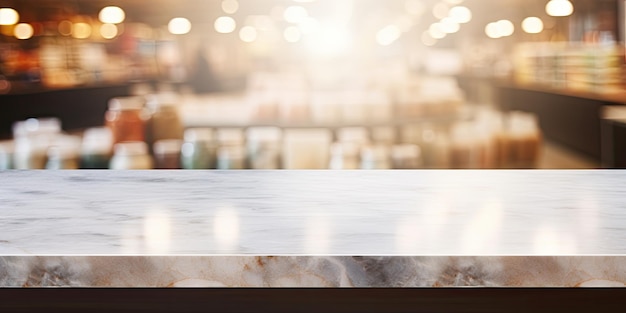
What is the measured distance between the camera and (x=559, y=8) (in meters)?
5.22

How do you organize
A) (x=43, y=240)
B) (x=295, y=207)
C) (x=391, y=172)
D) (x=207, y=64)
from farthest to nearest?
(x=207, y=64), (x=391, y=172), (x=295, y=207), (x=43, y=240)

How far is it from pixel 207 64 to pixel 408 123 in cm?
121


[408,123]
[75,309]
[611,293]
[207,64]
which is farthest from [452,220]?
[207,64]

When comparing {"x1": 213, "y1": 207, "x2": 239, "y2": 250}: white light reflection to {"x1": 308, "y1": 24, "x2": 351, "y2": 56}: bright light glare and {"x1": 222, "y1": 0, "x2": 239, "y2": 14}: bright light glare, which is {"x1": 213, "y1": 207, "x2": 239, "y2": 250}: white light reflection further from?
{"x1": 222, "y1": 0, "x2": 239, "y2": 14}: bright light glare

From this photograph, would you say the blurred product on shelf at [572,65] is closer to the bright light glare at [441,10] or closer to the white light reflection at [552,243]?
the bright light glare at [441,10]

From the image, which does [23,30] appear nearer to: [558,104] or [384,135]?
[384,135]

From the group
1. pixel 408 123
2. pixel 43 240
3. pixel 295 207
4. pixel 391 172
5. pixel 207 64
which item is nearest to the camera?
pixel 43 240

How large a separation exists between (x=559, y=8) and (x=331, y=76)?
4.41ft

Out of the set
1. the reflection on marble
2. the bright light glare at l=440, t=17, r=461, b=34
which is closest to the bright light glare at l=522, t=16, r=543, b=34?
the bright light glare at l=440, t=17, r=461, b=34

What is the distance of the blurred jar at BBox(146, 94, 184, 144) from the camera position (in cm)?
498

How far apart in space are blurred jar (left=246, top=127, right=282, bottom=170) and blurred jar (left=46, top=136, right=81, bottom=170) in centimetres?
87

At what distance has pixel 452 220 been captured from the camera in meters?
1.25

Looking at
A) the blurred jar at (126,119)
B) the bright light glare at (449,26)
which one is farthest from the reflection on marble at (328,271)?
the bright light glare at (449,26)

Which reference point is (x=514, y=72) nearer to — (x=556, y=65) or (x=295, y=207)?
(x=556, y=65)
